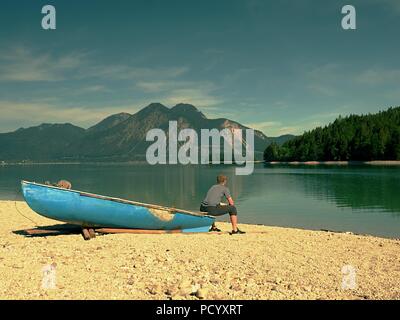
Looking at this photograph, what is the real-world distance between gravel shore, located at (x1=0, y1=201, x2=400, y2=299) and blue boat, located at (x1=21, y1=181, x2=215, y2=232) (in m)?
0.57

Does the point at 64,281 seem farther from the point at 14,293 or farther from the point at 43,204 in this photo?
the point at 43,204

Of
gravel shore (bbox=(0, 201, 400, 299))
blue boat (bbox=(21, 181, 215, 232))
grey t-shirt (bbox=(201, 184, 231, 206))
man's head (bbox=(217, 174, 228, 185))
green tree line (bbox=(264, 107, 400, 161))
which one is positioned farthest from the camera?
green tree line (bbox=(264, 107, 400, 161))

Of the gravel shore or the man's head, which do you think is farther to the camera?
the man's head

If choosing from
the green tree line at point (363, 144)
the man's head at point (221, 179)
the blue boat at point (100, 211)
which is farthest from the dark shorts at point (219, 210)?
the green tree line at point (363, 144)

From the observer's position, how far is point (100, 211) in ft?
48.4

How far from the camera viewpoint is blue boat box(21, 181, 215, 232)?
1422 cm

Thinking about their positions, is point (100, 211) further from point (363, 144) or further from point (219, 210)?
point (363, 144)

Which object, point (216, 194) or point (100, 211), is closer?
point (100, 211)

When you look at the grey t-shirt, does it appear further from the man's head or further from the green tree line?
the green tree line

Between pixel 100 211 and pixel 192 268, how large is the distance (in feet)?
18.0

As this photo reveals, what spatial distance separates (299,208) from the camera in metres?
37.2

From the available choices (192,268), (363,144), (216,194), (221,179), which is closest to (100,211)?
(216,194)

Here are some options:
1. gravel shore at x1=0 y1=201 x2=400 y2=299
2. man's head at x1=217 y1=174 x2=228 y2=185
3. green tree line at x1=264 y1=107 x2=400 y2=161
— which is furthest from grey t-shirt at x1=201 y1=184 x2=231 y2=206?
green tree line at x1=264 y1=107 x2=400 y2=161
